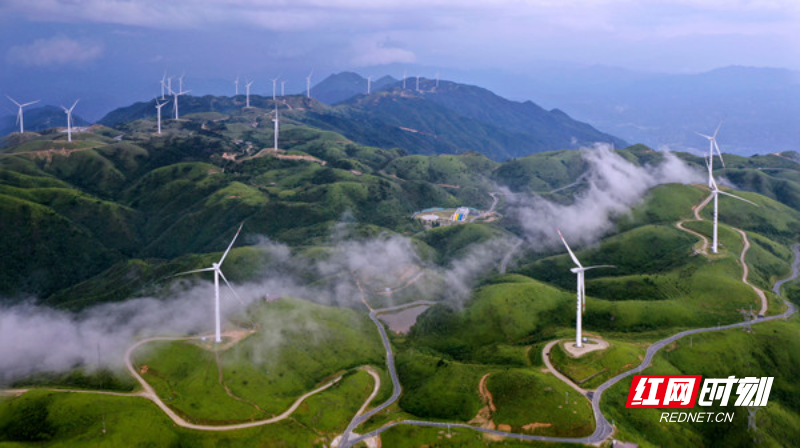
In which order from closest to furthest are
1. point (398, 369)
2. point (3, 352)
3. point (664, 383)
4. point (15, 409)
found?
point (15, 409)
point (664, 383)
point (3, 352)
point (398, 369)

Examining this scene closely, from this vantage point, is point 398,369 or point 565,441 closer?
point 565,441

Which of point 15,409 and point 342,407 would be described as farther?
point 342,407

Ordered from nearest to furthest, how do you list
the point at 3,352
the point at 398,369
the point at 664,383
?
1. the point at 664,383
2. the point at 3,352
3. the point at 398,369

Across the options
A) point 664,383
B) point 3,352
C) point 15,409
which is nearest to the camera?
point 15,409

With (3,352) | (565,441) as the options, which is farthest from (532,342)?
(3,352)

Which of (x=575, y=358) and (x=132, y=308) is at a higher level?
(x=575, y=358)

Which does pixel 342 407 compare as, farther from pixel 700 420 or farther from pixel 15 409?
pixel 700 420

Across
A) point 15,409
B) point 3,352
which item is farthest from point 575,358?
point 3,352

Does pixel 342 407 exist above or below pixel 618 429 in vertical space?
below

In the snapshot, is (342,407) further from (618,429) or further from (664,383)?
(664,383)
